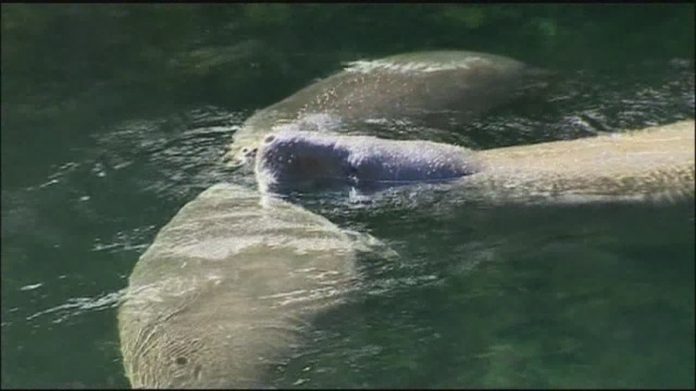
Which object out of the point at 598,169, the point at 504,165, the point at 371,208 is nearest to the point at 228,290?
the point at 371,208

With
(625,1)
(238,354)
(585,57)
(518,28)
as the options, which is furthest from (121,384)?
(625,1)

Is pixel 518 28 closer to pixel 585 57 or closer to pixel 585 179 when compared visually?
pixel 585 57

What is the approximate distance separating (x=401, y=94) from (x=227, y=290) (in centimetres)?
189

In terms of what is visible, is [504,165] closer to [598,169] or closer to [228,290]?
[598,169]

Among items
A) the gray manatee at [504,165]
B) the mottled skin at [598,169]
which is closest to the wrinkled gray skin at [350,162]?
the gray manatee at [504,165]

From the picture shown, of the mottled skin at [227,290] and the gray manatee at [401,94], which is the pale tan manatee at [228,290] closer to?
the mottled skin at [227,290]

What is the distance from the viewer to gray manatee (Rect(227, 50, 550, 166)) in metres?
5.05

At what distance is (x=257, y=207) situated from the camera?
4.29m

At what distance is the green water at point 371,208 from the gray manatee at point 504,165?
9 cm

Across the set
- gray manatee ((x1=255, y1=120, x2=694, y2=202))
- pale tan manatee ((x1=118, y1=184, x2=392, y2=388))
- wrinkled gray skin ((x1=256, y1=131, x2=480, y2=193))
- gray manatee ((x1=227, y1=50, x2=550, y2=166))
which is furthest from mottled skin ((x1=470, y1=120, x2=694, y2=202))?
gray manatee ((x1=227, y1=50, x2=550, y2=166))

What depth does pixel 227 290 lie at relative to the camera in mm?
3689

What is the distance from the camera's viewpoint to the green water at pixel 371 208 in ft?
10.3

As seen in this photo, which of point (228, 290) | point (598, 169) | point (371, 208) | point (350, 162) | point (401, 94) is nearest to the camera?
point (228, 290)

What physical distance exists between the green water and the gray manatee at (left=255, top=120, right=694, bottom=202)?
87mm
